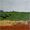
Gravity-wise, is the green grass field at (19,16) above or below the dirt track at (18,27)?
above

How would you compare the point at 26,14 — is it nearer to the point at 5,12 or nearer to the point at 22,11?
the point at 22,11

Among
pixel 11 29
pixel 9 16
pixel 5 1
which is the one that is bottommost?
pixel 11 29

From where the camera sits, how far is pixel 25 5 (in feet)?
1.91

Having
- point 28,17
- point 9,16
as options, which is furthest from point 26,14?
point 9,16

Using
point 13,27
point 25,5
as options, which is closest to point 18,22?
point 13,27

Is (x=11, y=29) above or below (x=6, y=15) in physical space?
below

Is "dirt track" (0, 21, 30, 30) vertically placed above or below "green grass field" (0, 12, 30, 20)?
below

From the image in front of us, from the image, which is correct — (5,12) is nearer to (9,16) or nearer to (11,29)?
(9,16)

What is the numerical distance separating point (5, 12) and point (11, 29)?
163mm

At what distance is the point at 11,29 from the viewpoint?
1.84ft

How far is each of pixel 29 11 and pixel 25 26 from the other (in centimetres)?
14

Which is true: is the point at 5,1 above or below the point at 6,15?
above

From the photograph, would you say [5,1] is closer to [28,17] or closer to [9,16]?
[9,16]

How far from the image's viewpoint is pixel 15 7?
586mm
